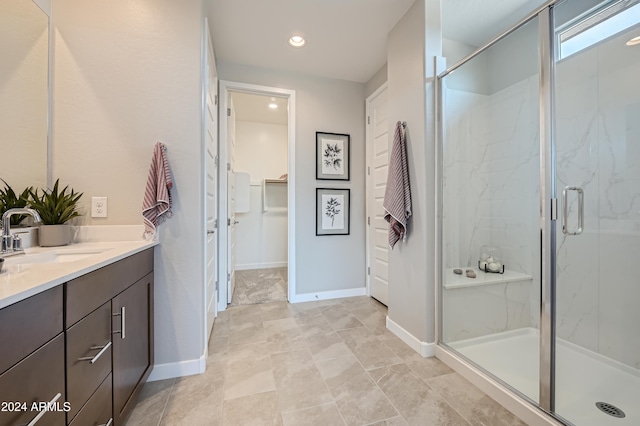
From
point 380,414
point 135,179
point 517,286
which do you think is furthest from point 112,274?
point 517,286

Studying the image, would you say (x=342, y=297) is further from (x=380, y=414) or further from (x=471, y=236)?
(x=380, y=414)

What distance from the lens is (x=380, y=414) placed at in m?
1.37

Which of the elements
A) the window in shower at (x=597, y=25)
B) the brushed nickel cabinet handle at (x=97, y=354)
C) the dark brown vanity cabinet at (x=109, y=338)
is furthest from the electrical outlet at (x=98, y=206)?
the window in shower at (x=597, y=25)

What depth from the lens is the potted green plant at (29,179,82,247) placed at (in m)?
1.42

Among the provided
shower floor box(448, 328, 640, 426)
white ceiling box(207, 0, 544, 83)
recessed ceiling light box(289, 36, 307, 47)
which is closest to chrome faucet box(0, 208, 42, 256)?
white ceiling box(207, 0, 544, 83)

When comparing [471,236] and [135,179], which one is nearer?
[135,179]

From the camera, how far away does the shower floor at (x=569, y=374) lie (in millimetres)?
1336

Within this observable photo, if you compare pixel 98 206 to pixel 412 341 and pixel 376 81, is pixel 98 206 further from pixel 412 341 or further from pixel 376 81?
pixel 376 81

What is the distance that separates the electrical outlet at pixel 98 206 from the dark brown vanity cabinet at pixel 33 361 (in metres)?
1.02

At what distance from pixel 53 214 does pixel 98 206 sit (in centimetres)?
21

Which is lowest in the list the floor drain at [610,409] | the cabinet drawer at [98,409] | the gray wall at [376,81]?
the floor drain at [610,409]

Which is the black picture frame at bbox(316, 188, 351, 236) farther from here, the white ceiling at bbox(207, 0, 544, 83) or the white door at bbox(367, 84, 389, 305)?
the white ceiling at bbox(207, 0, 544, 83)

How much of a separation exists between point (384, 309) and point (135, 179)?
2559 millimetres

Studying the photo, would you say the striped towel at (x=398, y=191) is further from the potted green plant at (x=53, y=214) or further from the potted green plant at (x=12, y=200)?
the potted green plant at (x=12, y=200)
